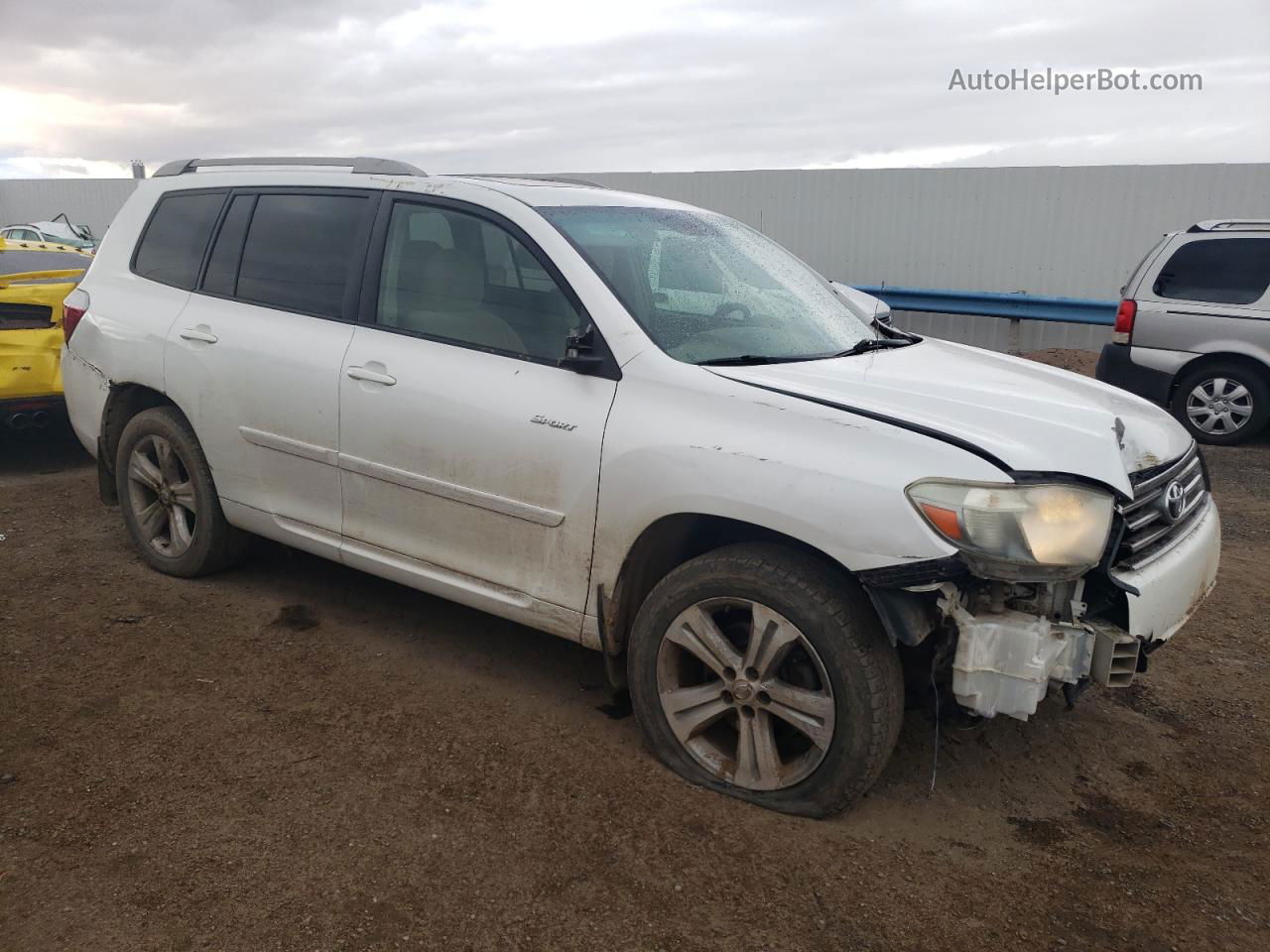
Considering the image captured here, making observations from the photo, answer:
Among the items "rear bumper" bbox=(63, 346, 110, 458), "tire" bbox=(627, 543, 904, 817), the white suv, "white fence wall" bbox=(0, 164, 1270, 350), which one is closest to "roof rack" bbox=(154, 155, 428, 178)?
the white suv

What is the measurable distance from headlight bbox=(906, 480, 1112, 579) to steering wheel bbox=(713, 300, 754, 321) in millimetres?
1163

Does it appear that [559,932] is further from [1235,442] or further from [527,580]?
[1235,442]

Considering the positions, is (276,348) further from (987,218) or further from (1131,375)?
(987,218)

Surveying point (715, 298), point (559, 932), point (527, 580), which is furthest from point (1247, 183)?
point (559, 932)

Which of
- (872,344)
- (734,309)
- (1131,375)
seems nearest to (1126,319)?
(1131,375)

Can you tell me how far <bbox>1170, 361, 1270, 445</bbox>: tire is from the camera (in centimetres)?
877

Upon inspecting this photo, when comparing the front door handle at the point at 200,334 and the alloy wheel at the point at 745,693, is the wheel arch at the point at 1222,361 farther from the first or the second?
the front door handle at the point at 200,334

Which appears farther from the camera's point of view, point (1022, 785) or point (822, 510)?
point (1022, 785)

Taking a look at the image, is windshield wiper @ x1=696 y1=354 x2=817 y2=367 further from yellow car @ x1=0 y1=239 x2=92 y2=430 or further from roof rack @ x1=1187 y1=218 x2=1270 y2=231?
roof rack @ x1=1187 y1=218 x2=1270 y2=231

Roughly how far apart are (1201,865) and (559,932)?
1.82 m

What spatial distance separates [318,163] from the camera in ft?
14.6

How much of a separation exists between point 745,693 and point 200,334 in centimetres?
286

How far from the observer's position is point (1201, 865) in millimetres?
2961

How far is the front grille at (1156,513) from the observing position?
2994 mm
